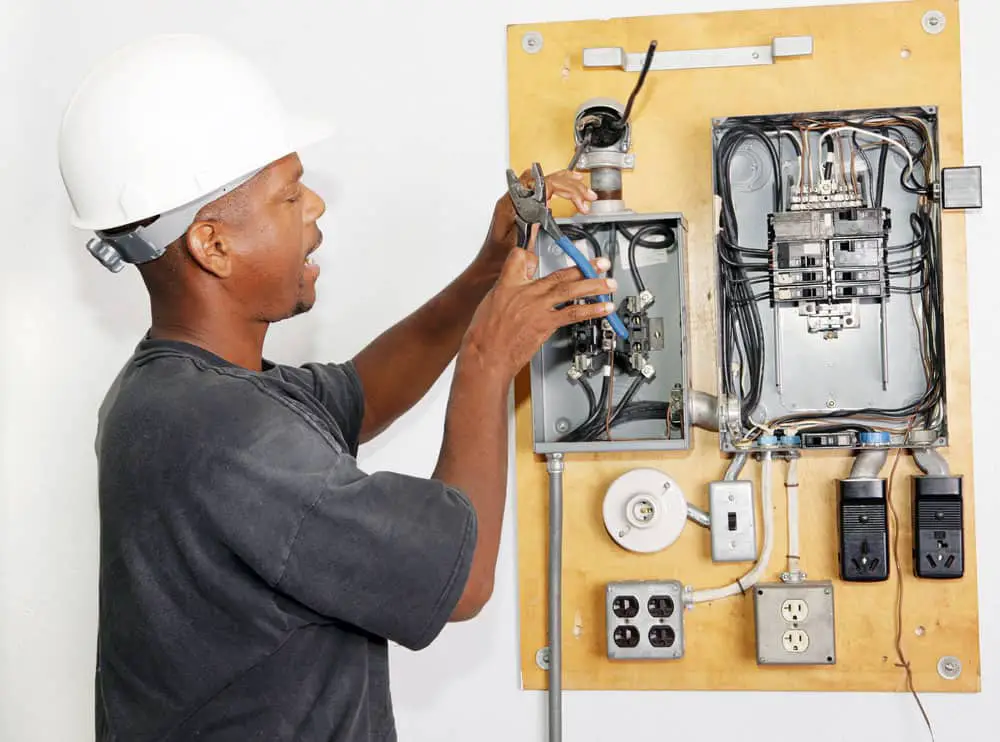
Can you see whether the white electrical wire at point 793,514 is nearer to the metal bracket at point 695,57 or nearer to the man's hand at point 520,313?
the man's hand at point 520,313

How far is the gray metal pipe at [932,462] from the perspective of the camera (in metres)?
1.59

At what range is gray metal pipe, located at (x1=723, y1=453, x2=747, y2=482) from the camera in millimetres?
1645

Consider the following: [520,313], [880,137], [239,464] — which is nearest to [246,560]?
[239,464]

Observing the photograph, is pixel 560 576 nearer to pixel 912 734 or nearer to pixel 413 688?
pixel 413 688

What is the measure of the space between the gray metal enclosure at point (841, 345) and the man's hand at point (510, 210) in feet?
0.72

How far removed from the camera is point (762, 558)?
164cm

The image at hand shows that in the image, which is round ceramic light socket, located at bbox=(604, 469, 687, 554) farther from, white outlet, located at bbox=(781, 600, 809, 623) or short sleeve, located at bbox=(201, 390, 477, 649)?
short sleeve, located at bbox=(201, 390, 477, 649)

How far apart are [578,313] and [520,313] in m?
0.08

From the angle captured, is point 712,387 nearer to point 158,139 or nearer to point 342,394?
point 342,394

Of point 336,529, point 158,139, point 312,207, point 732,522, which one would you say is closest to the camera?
point 336,529

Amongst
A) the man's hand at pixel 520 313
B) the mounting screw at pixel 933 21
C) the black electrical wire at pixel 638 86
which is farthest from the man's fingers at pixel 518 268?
the mounting screw at pixel 933 21

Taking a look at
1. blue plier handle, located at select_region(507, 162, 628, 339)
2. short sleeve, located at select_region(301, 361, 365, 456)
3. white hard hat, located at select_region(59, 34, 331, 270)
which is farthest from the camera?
short sleeve, located at select_region(301, 361, 365, 456)

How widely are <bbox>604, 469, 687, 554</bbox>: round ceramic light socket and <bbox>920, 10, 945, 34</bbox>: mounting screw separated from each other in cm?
75

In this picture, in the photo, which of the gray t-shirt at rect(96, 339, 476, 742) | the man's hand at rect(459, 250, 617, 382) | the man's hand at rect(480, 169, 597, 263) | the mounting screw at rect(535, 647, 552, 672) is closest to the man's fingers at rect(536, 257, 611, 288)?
the man's hand at rect(459, 250, 617, 382)
